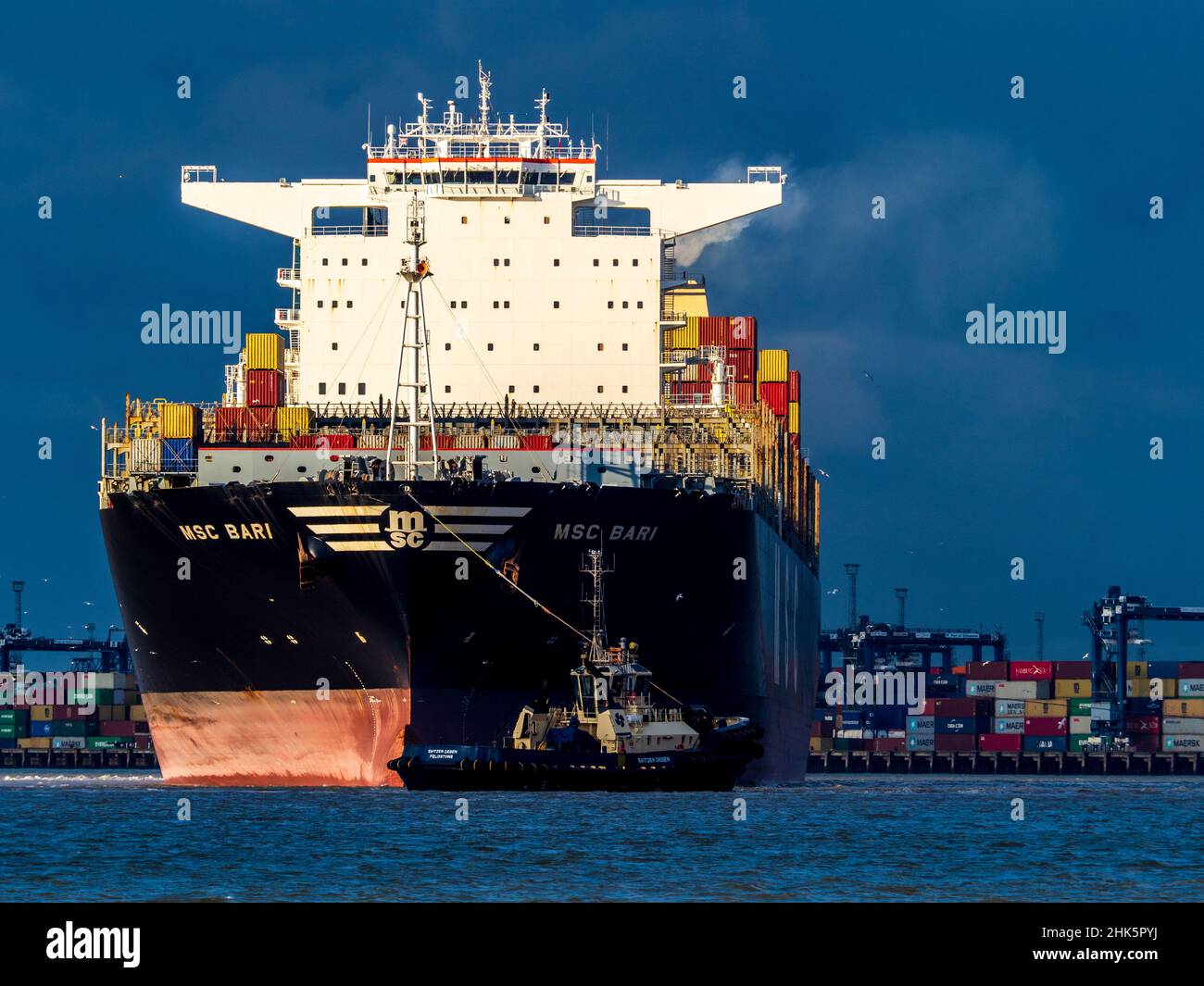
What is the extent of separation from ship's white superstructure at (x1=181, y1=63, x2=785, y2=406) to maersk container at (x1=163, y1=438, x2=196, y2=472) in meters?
5.29

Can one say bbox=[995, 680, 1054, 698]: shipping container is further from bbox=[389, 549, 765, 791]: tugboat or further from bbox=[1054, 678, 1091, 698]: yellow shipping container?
bbox=[389, 549, 765, 791]: tugboat

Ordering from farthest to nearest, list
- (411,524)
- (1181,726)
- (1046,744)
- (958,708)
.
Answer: (1181,726) < (958,708) < (1046,744) < (411,524)

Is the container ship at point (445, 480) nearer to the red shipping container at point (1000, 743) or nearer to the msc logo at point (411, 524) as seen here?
the msc logo at point (411, 524)

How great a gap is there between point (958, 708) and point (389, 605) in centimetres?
10225

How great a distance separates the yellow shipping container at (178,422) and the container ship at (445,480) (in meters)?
0.09

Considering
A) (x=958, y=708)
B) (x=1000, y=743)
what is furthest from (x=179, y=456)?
(x=958, y=708)

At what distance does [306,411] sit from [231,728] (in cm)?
858

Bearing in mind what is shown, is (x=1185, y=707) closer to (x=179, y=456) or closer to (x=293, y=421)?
(x=293, y=421)

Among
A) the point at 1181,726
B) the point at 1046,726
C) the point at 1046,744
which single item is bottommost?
the point at 1046,744

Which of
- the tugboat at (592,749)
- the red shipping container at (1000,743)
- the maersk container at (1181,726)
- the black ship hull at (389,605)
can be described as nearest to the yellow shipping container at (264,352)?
the black ship hull at (389,605)

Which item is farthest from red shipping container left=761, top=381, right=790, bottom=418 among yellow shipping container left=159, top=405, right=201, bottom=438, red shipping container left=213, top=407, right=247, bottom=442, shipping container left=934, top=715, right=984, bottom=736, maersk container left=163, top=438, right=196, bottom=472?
shipping container left=934, top=715, right=984, bottom=736

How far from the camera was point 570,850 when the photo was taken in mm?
35812
